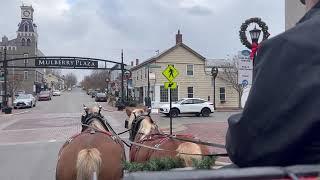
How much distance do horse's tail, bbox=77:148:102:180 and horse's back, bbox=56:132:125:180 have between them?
94 mm

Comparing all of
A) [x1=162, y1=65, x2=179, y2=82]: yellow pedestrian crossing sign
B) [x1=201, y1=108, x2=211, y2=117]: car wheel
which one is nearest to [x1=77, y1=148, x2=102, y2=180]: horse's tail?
[x1=162, y1=65, x2=179, y2=82]: yellow pedestrian crossing sign

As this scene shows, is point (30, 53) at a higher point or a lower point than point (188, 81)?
higher

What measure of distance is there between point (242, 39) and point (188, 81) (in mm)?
36158

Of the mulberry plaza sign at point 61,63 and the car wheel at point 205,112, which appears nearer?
the car wheel at point 205,112

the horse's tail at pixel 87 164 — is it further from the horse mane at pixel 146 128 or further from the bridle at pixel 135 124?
the bridle at pixel 135 124

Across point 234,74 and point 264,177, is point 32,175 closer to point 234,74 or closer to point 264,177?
point 264,177

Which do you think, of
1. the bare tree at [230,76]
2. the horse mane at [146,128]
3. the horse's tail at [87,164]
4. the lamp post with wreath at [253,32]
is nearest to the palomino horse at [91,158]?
the horse's tail at [87,164]

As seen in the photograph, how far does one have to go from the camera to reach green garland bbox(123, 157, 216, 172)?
10.5 ft

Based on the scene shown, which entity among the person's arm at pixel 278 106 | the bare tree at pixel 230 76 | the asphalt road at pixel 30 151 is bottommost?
the asphalt road at pixel 30 151

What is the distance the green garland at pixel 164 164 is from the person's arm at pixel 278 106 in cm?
142

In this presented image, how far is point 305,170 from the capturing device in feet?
4.73

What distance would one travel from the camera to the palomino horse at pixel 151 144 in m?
5.33

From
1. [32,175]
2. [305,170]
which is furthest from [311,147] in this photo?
[32,175]

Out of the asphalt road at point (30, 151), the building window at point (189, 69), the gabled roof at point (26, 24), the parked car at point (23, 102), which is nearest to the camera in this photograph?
the asphalt road at point (30, 151)
